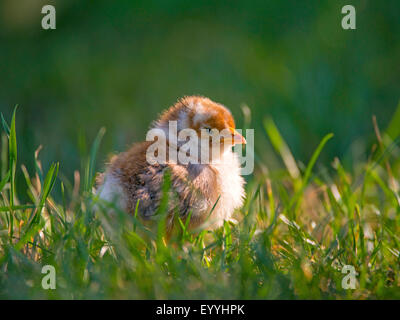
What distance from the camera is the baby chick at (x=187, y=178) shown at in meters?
2.43

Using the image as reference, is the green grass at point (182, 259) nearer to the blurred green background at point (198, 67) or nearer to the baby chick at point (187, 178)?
the baby chick at point (187, 178)

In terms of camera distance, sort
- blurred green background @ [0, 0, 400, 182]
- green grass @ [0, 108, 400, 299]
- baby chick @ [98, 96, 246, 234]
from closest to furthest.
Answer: green grass @ [0, 108, 400, 299] < baby chick @ [98, 96, 246, 234] < blurred green background @ [0, 0, 400, 182]

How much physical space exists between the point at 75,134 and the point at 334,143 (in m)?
2.07

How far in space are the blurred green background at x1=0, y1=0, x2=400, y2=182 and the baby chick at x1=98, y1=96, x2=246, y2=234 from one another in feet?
4.72

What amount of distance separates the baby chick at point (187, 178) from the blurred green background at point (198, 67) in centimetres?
144

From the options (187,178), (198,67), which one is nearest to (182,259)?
(187,178)

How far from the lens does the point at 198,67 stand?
529 centimetres

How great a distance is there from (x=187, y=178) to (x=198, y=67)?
118 inches

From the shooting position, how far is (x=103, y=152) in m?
4.25

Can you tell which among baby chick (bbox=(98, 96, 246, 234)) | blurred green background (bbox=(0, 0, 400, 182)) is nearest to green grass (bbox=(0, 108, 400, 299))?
baby chick (bbox=(98, 96, 246, 234))

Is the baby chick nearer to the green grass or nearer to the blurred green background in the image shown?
the green grass

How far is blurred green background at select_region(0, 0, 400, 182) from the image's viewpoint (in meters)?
4.33
